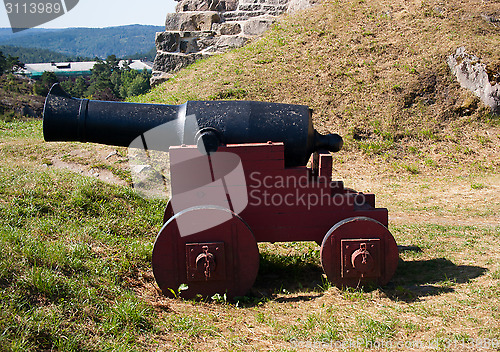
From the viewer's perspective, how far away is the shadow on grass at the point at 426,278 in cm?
383

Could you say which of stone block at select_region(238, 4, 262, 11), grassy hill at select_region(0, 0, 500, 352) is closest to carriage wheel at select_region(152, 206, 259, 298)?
grassy hill at select_region(0, 0, 500, 352)

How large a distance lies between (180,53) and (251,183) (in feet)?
38.5

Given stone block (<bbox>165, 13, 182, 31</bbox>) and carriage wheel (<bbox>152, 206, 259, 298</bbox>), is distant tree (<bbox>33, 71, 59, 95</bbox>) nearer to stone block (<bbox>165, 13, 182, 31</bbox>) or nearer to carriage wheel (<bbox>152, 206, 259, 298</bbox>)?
stone block (<bbox>165, 13, 182, 31</bbox>)

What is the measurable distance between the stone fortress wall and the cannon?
35.0 ft

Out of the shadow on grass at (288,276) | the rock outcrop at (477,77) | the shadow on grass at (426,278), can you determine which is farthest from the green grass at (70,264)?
the rock outcrop at (477,77)

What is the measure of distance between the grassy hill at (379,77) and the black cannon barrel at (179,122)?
18.0 ft

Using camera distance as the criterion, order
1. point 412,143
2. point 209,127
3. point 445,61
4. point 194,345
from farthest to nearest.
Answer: point 445,61
point 412,143
point 209,127
point 194,345

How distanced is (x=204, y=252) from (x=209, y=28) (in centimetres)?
1225

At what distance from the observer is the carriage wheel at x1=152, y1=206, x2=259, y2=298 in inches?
143

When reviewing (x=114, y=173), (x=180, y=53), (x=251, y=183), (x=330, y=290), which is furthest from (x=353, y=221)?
(x=180, y=53)

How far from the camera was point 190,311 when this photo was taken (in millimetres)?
3498

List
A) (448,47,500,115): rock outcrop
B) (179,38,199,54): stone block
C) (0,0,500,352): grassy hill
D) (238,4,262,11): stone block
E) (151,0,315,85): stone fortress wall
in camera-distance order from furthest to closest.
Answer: (179,38,199,54): stone block → (238,4,262,11): stone block → (151,0,315,85): stone fortress wall → (448,47,500,115): rock outcrop → (0,0,500,352): grassy hill

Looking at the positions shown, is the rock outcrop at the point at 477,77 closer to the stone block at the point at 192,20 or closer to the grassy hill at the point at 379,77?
the grassy hill at the point at 379,77

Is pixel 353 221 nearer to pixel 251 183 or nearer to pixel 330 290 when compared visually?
pixel 330 290
